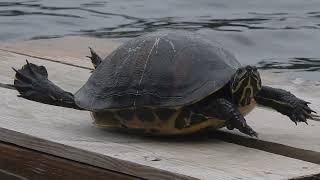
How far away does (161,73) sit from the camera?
2.50 metres

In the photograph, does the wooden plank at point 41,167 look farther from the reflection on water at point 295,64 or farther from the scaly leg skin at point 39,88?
the reflection on water at point 295,64

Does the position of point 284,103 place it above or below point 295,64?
below

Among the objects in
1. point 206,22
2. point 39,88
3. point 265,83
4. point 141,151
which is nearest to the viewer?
point 141,151

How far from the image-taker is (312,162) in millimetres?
2375

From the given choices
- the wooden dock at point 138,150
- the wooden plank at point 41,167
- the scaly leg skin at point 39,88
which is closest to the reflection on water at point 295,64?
the wooden dock at point 138,150

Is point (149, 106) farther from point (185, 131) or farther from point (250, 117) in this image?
point (250, 117)

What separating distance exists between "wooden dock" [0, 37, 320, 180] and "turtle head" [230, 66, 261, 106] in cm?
14

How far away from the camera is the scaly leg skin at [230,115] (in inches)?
94.0

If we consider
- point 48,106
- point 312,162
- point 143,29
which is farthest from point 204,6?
point 312,162

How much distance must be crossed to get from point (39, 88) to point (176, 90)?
23.7 inches

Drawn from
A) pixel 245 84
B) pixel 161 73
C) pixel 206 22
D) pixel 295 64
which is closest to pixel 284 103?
pixel 245 84

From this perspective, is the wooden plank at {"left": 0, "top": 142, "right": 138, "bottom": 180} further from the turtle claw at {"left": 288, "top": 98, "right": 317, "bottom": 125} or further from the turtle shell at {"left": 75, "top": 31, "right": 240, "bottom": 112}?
the turtle claw at {"left": 288, "top": 98, "right": 317, "bottom": 125}

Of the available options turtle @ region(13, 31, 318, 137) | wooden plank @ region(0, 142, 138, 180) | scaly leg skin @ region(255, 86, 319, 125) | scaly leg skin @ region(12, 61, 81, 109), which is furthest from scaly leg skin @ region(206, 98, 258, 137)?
scaly leg skin @ region(12, 61, 81, 109)

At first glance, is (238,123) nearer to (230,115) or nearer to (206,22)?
(230,115)
